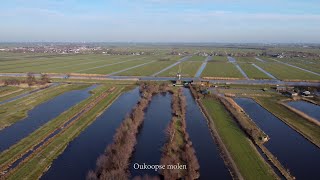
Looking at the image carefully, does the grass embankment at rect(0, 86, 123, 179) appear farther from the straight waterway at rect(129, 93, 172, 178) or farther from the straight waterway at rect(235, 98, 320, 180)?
the straight waterway at rect(235, 98, 320, 180)

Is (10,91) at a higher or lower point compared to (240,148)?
higher

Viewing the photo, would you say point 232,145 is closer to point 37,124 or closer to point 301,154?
point 301,154

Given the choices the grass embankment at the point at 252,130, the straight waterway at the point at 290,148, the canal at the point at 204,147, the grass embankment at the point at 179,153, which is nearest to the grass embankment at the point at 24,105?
the grass embankment at the point at 179,153

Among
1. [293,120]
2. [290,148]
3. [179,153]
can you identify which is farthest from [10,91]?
[290,148]

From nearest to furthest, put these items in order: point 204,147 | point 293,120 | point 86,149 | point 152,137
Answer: point 86,149 → point 204,147 → point 152,137 → point 293,120

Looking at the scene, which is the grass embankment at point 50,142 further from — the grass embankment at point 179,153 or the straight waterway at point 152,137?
the grass embankment at point 179,153

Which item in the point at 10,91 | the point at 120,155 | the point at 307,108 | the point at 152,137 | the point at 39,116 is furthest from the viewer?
the point at 10,91

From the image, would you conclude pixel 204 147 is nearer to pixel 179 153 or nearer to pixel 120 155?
pixel 179 153

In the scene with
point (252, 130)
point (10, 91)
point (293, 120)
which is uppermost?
point (252, 130)
